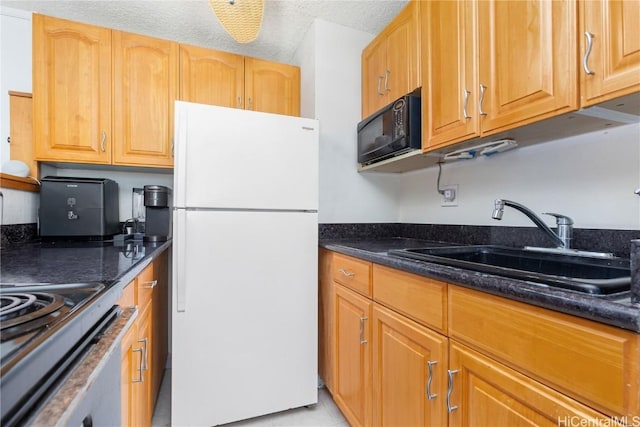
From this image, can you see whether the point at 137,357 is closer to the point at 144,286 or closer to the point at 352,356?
the point at 144,286

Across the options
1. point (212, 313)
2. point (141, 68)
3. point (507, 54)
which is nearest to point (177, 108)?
point (141, 68)

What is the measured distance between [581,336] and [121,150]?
2.21 m

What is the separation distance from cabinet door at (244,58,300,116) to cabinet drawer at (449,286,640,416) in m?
1.80

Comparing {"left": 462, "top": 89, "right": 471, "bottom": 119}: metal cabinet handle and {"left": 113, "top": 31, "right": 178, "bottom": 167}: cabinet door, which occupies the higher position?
{"left": 113, "top": 31, "right": 178, "bottom": 167}: cabinet door

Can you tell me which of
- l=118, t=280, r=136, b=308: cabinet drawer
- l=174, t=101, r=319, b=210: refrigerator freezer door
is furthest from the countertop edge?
l=174, t=101, r=319, b=210: refrigerator freezer door

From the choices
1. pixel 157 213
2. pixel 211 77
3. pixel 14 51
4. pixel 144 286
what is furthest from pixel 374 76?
pixel 14 51

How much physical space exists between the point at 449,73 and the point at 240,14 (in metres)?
1.06

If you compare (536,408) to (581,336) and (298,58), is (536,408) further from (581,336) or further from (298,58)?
(298,58)

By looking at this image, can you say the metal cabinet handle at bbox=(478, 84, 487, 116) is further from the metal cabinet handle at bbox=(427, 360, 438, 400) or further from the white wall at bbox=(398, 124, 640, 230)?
the metal cabinet handle at bbox=(427, 360, 438, 400)

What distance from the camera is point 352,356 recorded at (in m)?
1.43

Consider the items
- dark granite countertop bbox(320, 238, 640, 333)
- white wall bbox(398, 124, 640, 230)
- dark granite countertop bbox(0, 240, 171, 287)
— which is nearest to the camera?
dark granite countertop bbox(320, 238, 640, 333)

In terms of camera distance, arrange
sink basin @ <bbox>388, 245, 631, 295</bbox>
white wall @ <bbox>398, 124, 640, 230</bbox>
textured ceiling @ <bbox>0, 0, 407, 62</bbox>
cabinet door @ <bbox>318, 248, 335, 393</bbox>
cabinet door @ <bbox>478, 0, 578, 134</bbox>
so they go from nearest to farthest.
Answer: sink basin @ <bbox>388, 245, 631, 295</bbox> < cabinet door @ <bbox>478, 0, 578, 134</bbox> < white wall @ <bbox>398, 124, 640, 230</bbox> < cabinet door @ <bbox>318, 248, 335, 393</bbox> < textured ceiling @ <bbox>0, 0, 407, 62</bbox>

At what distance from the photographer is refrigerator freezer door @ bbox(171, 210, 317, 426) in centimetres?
140

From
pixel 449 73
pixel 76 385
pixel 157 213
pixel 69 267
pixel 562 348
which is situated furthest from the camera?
pixel 157 213
